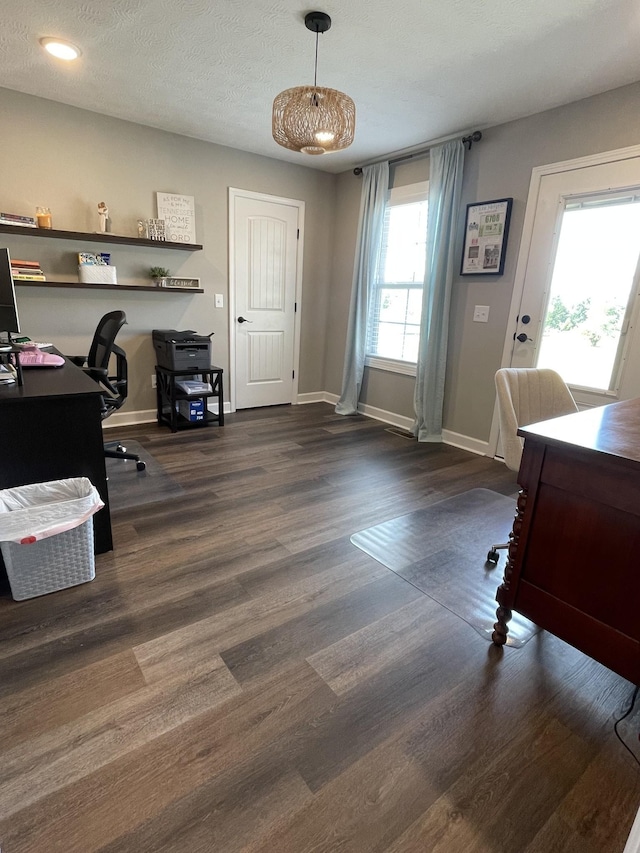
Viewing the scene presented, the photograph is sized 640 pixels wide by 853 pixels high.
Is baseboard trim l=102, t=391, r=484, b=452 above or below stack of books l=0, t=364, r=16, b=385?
below

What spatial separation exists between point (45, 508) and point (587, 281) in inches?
137

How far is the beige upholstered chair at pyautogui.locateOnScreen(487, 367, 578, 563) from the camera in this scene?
198cm

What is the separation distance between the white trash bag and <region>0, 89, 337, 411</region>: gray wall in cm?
229

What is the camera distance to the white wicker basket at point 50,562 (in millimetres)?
1682

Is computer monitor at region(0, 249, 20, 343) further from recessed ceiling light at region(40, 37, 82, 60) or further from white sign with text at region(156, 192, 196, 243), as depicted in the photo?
white sign with text at region(156, 192, 196, 243)

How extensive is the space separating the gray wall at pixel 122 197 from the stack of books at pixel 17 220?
16 centimetres

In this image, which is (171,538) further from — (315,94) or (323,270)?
(323,270)

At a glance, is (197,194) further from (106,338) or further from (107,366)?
(107,366)

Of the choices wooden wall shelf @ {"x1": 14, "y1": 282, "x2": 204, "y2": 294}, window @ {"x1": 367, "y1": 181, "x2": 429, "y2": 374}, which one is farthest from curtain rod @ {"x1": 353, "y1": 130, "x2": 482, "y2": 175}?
wooden wall shelf @ {"x1": 14, "y1": 282, "x2": 204, "y2": 294}

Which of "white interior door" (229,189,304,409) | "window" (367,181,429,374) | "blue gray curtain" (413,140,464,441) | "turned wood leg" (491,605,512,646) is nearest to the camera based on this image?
"turned wood leg" (491,605,512,646)

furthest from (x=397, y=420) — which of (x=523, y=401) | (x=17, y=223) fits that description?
(x=17, y=223)

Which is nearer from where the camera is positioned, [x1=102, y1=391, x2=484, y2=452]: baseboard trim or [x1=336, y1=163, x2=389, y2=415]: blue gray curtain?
[x1=102, y1=391, x2=484, y2=452]: baseboard trim

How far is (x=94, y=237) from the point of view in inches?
134

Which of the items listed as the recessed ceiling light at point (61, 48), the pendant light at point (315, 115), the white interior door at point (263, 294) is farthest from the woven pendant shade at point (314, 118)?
the white interior door at point (263, 294)
